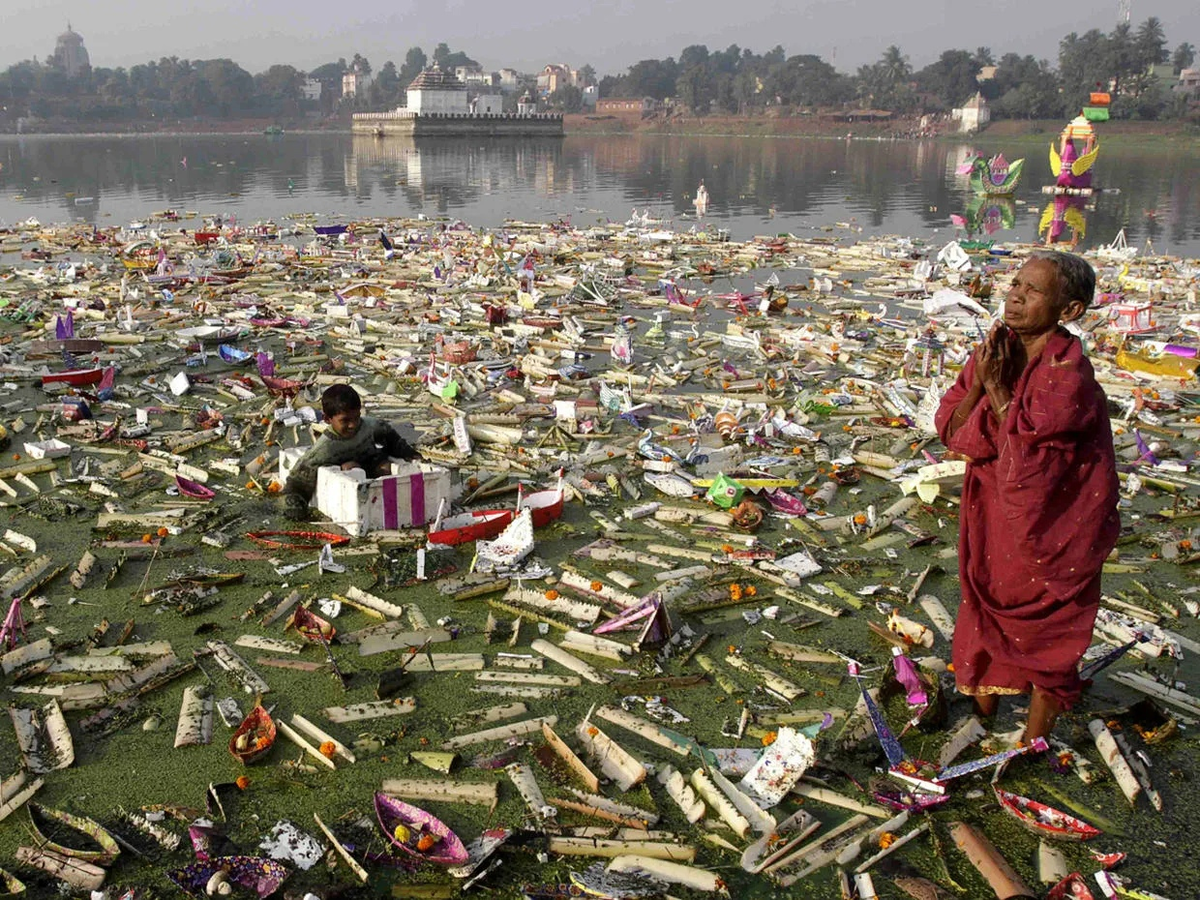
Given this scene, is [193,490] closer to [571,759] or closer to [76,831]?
[76,831]

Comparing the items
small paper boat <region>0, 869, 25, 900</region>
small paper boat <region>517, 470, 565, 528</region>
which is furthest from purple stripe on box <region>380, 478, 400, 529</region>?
small paper boat <region>0, 869, 25, 900</region>

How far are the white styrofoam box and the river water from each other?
24953mm

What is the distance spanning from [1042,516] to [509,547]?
418 centimetres

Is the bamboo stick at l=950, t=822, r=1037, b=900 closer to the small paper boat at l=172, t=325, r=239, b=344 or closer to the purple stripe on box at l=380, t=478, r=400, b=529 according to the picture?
the purple stripe on box at l=380, t=478, r=400, b=529

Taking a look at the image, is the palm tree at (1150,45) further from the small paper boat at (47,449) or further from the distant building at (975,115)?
the small paper boat at (47,449)

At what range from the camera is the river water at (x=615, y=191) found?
112ft

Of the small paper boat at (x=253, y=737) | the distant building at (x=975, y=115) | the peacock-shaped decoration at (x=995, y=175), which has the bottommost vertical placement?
the small paper boat at (x=253, y=737)

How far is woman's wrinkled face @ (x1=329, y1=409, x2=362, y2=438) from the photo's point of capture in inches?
301

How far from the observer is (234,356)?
1333 centimetres

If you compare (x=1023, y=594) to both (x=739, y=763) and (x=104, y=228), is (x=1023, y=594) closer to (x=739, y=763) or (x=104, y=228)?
(x=739, y=763)

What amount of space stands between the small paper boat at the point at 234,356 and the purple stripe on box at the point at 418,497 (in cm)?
711

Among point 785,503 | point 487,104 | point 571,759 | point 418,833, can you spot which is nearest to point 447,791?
point 418,833

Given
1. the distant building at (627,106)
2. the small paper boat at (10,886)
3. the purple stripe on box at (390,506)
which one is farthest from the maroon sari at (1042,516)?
the distant building at (627,106)

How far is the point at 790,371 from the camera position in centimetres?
1339
